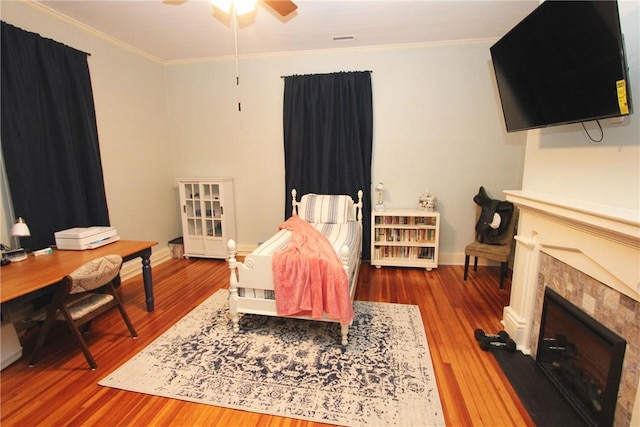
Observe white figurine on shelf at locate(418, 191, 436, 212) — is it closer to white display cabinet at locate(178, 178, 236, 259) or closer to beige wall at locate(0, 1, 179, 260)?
white display cabinet at locate(178, 178, 236, 259)

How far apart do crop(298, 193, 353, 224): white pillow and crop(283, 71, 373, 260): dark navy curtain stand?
30 cm

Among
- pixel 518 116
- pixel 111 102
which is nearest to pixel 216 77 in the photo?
pixel 111 102

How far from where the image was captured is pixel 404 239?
3832 millimetres

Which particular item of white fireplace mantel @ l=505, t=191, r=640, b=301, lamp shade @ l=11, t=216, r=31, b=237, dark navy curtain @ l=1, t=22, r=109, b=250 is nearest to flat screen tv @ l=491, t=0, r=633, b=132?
white fireplace mantel @ l=505, t=191, r=640, b=301

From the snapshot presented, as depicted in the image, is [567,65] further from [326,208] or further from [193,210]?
[193,210]

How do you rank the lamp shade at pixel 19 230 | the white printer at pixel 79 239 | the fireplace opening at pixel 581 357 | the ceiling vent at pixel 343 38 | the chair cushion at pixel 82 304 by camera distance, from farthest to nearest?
1. the ceiling vent at pixel 343 38
2. the white printer at pixel 79 239
3. the lamp shade at pixel 19 230
4. the chair cushion at pixel 82 304
5. the fireplace opening at pixel 581 357

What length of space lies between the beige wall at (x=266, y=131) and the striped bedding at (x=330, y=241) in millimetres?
947

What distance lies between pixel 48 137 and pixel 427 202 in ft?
13.1

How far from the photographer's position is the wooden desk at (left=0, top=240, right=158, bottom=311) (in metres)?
1.78

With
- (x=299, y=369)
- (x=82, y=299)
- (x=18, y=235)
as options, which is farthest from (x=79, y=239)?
(x=299, y=369)

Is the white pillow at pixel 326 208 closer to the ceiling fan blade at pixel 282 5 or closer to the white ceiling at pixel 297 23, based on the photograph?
the white ceiling at pixel 297 23

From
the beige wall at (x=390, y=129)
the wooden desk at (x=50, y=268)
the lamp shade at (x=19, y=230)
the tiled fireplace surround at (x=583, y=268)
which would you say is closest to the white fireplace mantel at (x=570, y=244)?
the tiled fireplace surround at (x=583, y=268)

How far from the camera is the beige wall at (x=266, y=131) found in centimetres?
355

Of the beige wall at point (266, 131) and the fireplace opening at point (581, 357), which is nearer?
the fireplace opening at point (581, 357)
